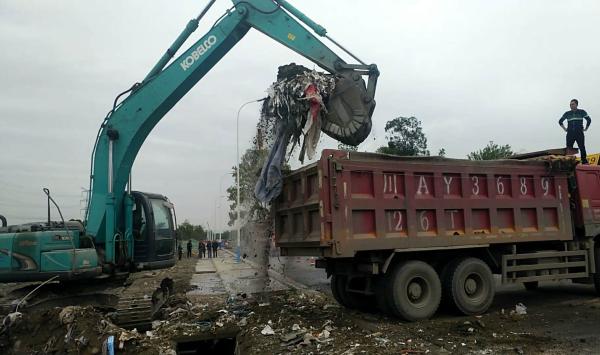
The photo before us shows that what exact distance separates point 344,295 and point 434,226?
7.08ft

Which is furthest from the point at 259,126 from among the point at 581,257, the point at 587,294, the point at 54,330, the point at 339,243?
the point at 587,294

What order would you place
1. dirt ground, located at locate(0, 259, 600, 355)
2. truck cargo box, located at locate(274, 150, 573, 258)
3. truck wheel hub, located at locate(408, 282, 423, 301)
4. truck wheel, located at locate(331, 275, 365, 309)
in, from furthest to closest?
truck wheel, located at locate(331, 275, 365, 309), truck wheel hub, located at locate(408, 282, 423, 301), truck cargo box, located at locate(274, 150, 573, 258), dirt ground, located at locate(0, 259, 600, 355)

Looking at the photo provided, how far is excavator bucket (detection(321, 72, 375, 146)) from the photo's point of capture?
829cm

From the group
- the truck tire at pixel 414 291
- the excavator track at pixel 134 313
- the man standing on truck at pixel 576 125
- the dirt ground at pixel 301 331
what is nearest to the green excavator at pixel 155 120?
the excavator track at pixel 134 313

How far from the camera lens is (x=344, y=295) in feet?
29.9

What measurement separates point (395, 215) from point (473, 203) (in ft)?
5.06

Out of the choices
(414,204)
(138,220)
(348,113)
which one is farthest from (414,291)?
(138,220)

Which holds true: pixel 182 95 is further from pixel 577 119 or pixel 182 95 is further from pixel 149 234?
pixel 577 119

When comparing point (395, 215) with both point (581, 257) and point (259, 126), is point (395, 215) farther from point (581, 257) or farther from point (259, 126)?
point (581, 257)

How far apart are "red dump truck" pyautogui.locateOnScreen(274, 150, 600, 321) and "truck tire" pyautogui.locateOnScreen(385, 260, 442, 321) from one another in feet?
0.05

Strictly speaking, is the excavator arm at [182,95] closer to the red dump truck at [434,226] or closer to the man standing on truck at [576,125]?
the red dump truck at [434,226]

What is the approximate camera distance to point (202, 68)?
8891mm

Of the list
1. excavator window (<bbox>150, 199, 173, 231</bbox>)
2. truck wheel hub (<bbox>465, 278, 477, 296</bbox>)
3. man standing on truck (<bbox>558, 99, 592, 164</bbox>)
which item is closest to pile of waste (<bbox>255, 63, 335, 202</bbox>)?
excavator window (<bbox>150, 199, 173, 231</bbox>)

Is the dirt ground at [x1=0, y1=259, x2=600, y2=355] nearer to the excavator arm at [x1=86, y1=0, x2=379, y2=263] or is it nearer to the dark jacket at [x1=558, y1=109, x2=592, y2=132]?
the excavator arm at [x1=86, y1=0, x2=379, y2=263]
